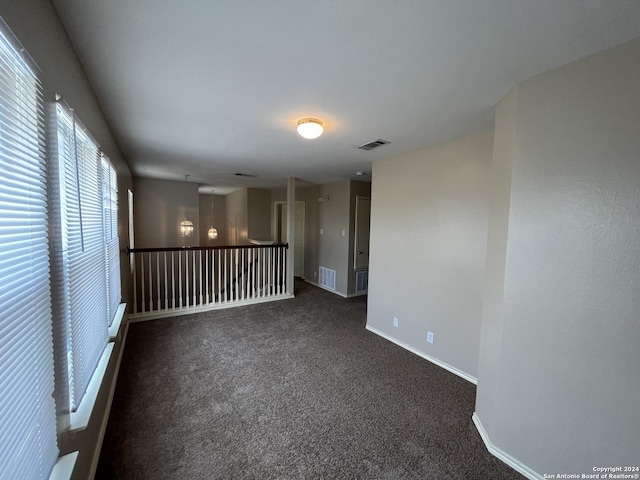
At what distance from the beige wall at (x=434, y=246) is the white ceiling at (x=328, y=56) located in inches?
16.7

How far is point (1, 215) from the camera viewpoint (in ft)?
2.39

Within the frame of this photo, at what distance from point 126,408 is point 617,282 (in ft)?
11.1

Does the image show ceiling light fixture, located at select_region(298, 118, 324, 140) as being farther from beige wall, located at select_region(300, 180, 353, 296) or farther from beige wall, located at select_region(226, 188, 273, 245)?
beige wall, located at select_region(226, 188, 273, 245)

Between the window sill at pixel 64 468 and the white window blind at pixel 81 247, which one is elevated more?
the white window blind at pixel 81 247

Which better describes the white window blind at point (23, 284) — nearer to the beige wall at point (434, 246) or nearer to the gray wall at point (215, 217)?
the beige wall at point (434, 246)

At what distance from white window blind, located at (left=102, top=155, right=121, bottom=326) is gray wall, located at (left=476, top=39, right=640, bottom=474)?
3029mm

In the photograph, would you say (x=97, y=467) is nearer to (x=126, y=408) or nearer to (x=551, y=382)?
(x=126, y=408)

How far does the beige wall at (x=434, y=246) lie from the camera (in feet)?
8.59

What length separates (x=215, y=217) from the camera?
370 inches

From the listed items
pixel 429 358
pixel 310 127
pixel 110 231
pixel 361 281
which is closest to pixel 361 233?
pixel 361 281

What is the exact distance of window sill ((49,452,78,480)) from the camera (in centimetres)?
104

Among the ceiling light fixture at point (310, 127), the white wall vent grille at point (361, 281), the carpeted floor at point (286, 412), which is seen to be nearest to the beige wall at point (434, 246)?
the carpeted floor at point (286, 412)

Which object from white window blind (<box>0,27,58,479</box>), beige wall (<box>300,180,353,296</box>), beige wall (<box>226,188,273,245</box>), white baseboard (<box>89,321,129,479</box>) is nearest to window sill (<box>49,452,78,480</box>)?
white window blind (<box>0,27,58,479</box>)

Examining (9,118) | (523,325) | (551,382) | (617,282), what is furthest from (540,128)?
(9,118)
